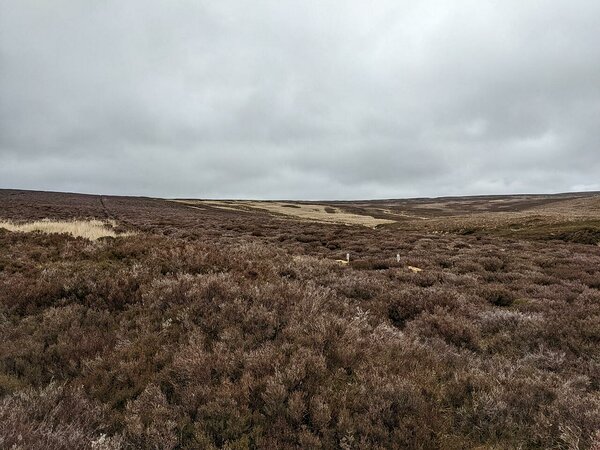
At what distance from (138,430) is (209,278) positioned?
3897mm

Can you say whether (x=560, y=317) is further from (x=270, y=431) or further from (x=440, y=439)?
(x=270, y=431)

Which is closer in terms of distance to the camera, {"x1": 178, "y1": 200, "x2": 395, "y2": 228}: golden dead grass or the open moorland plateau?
the open moorland plateau

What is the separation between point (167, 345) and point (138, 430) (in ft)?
5.47

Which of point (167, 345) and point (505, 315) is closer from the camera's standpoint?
point (167, 345)

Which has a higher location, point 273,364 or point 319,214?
point 273,364

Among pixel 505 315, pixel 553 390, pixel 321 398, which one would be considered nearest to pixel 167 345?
pixel 321 398

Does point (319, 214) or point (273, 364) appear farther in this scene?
point (319, 214)

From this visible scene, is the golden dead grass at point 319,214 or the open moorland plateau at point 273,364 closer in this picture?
the open moorland plateau at point 273,364

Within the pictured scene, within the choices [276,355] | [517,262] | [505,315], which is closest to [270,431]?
[276,355]

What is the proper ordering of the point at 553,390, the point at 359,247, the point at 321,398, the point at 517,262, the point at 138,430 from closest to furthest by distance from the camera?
the point at 138,430 < the point at 321,398 < the point at 553,390 < the point at 517,262 < the point at 359,247

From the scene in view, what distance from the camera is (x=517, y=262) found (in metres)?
15.8

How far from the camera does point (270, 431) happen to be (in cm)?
379

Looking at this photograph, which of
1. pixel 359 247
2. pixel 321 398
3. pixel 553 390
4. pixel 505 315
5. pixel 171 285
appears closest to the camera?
pixel 321 398

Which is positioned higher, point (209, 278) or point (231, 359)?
point (209, 278)
